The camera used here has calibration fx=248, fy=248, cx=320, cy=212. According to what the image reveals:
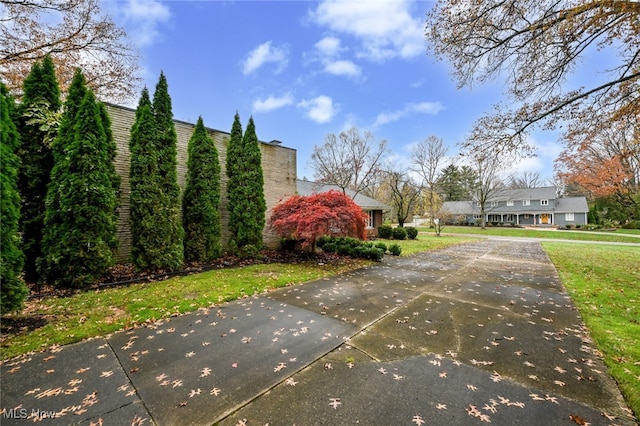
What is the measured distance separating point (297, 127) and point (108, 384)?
19349 mm

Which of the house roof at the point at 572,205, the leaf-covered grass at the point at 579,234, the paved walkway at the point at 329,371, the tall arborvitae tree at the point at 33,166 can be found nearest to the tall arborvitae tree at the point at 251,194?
the paved walkway at the point at 329,371

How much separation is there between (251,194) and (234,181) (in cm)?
81

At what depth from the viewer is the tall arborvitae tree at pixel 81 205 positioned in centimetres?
565

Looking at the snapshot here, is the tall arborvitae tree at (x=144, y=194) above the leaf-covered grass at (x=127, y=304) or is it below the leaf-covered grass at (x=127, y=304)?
above

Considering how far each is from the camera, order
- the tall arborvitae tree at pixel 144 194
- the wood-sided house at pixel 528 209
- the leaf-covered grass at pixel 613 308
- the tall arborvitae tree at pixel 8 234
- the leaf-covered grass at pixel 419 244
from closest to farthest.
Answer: the leaf-covered grass at pixel 613 308
the tall arborvitae tree at pixel 8 234
the tall arborvitae tree at pixel 144 194
the leaf-covered grass at pixel 419 244
the wood-sided house at pixel 528 209

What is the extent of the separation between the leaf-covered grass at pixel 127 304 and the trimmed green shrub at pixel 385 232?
12.3m

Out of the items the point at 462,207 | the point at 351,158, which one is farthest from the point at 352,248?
the point at 462,207

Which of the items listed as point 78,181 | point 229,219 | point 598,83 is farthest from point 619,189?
point 78,181

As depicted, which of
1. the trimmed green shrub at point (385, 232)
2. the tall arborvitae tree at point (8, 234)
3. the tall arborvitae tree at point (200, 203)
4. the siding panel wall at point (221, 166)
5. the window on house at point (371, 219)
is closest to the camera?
the tall arborvitae tree at point (8, 234)

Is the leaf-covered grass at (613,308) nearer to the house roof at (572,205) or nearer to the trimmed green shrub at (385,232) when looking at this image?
the trimmed green shrub at (385,232)

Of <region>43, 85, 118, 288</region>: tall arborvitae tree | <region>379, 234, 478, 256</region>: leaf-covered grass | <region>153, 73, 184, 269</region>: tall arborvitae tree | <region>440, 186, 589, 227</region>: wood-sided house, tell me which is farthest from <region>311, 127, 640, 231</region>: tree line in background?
<region>43, 85, 118, 288</region>: tall arborvitae tree

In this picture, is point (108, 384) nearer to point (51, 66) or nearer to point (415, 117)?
point (51, 66)

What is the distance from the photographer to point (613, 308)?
4.96 metres

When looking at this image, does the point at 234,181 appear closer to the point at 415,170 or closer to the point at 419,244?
the point at 419,244
